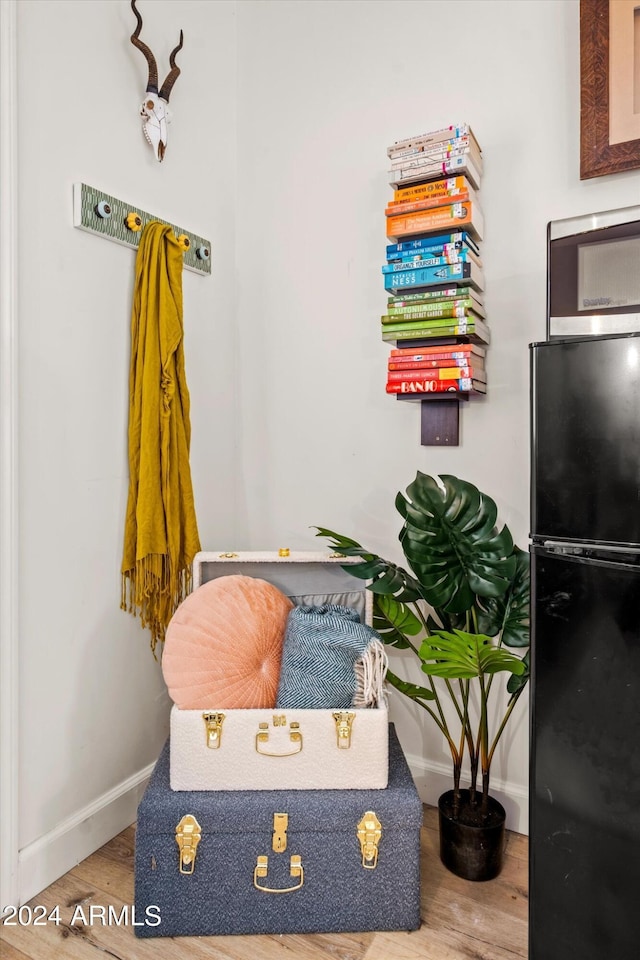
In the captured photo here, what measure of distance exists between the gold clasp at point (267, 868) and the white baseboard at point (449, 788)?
644mm

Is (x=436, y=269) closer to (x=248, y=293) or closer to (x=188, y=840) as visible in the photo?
(x=248, y=293)

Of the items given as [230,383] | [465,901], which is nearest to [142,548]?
[230,383]

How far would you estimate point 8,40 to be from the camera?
1.37m

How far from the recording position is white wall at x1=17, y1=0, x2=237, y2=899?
1465 millimetres

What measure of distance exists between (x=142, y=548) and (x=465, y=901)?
1.11 meters

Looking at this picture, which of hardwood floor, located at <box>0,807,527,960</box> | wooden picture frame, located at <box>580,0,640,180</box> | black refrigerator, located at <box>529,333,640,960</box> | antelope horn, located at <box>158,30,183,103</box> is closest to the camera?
black refrigerator, located at <box>529,333,640,960</box>

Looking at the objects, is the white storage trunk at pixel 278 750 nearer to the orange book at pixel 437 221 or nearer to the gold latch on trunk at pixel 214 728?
the gold latch on trunk at pixel 214 728

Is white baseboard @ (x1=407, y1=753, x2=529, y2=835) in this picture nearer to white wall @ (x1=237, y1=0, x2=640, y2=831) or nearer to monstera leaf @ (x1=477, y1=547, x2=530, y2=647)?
white wall @ (x1=237, y1=0, x2=640, y2=831)

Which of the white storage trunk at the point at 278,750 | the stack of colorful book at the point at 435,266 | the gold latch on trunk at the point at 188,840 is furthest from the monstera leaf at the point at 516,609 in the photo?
the gold latch on trunk at the point at 188,840

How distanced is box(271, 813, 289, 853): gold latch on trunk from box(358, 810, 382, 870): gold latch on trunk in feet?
0.50

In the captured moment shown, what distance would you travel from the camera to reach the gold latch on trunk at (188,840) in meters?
1.30

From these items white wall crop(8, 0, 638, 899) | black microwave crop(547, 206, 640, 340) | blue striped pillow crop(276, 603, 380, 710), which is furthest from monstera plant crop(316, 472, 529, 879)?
black microwave crop(547, 206, 640, 340)

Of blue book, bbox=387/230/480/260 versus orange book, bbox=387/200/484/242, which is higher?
orange book, bbox=387/200/484/242

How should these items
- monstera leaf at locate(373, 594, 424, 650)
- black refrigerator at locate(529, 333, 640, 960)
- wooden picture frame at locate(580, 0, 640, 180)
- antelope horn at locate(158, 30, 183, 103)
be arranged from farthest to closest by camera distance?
antelope horn at locate(158, 30, 183, 103) → monstera leaf at locate(373, 594, 424, 650) → wooden picture frame at locate(580, 0, 640, 180) → black refrigerator at locate(529, 333, 640, 960)
